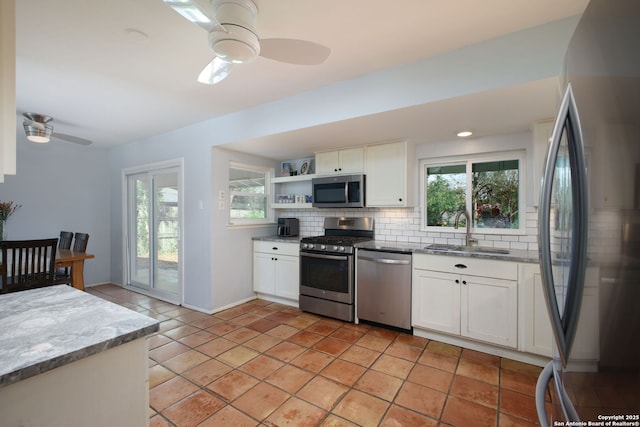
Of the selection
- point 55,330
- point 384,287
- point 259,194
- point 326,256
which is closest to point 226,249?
point 259,194

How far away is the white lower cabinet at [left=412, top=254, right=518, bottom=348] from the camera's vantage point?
2410 mm

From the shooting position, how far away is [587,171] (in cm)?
65

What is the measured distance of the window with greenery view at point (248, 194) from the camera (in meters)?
3.95

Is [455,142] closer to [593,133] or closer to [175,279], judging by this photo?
[593,133]

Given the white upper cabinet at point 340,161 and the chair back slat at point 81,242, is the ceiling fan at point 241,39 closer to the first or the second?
the white upper cabinet at point 340,161

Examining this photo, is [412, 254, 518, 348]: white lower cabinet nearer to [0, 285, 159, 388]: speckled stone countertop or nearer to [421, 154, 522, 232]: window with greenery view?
[421, 154, 522, 232]: window with greenery view

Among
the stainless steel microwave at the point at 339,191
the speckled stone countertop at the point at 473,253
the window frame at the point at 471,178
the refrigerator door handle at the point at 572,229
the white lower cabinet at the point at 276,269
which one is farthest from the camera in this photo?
the white lower cabinet at the point at 276,269

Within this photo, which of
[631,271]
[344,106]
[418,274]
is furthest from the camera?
[418,274]

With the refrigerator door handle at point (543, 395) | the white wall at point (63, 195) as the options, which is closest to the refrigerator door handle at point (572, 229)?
the refrigerator door handle at point (543, 395)

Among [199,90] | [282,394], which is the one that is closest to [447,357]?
[282,394]

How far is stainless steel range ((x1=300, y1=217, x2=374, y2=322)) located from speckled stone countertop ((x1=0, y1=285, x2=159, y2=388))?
2.32 m

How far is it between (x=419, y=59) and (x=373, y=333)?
2.56 m

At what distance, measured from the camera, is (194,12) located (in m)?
1.16

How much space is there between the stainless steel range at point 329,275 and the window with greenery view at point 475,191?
826mm
